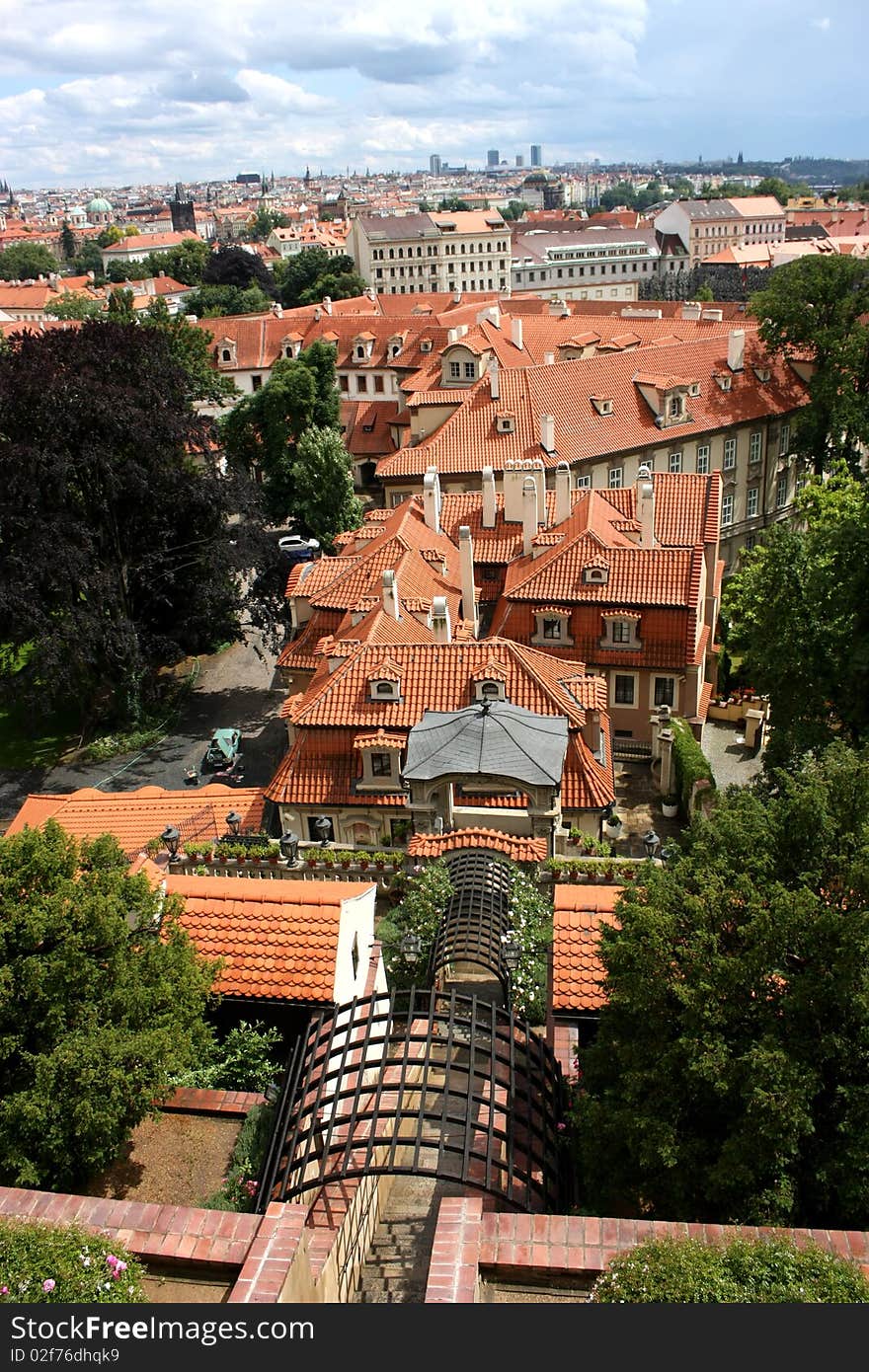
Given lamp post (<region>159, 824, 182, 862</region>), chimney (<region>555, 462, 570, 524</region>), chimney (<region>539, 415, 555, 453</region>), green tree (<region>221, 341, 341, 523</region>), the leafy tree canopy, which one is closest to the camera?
lamp post (<region>159, 824, 182, 862</region>)

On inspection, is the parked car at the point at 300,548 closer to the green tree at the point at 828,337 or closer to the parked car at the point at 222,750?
the parked car at the point at 222,750

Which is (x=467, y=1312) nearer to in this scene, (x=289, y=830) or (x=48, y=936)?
(x=48, y=936)

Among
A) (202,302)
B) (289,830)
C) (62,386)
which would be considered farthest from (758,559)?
(202,302)

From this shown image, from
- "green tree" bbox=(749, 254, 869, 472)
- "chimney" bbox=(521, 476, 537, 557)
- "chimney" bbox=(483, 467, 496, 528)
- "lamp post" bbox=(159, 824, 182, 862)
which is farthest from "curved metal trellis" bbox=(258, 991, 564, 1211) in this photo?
"green tree" bbox=(749, 254, 869, 472)

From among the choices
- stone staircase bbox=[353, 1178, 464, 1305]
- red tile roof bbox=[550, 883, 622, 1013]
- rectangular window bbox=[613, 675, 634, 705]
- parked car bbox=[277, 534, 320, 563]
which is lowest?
stone staircase bbox=[353, 1178, 464, 1305]

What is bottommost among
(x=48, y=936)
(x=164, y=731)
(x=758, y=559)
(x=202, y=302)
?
(x=164, y=731)

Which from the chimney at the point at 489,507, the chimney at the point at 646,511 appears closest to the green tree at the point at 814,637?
the chimney at the point at 646,511

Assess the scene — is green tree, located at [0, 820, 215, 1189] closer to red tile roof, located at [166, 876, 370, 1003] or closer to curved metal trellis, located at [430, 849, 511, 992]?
red tile roof, located at [166, 876, 370, 1003]
